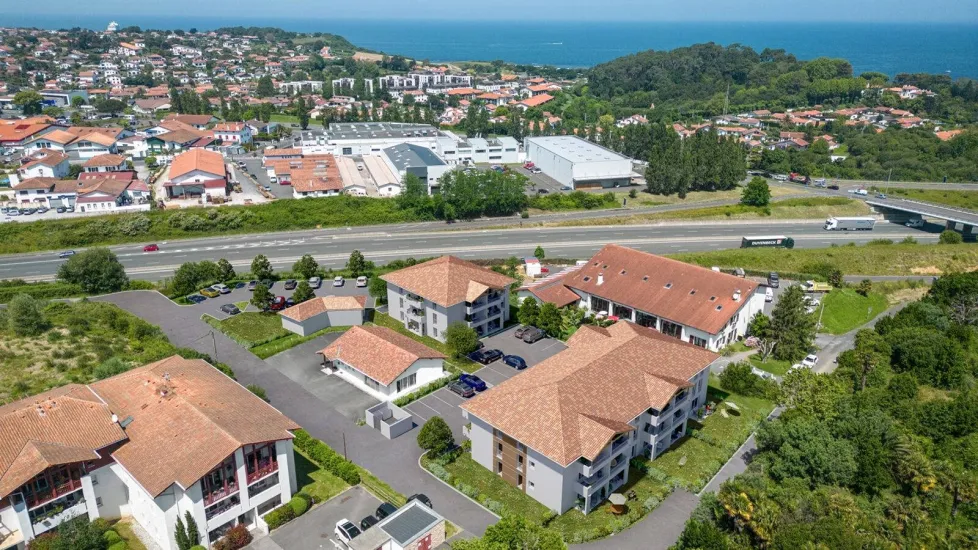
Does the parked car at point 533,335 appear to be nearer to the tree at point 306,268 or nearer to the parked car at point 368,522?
the parked car at point 368,522

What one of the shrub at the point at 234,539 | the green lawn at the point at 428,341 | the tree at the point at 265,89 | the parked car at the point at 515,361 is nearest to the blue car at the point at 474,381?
the green lawn at the point at 428,341

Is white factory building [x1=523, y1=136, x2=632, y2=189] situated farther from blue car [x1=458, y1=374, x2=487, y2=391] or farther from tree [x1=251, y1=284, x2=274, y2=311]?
blue car [x1=458, y1=374, x2=487, y2=391]

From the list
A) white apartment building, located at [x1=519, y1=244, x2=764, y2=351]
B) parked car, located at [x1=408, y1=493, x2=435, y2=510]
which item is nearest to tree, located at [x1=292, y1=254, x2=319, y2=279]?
white apartment building, located at [x1=519, y1=244, x2=764, y2=351]

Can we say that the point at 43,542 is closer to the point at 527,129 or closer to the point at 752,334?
the point at 752,334

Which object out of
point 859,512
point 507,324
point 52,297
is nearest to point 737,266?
point 507,324

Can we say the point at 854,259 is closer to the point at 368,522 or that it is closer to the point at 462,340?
the point at 462,340

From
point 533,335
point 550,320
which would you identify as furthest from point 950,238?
point 533,335
